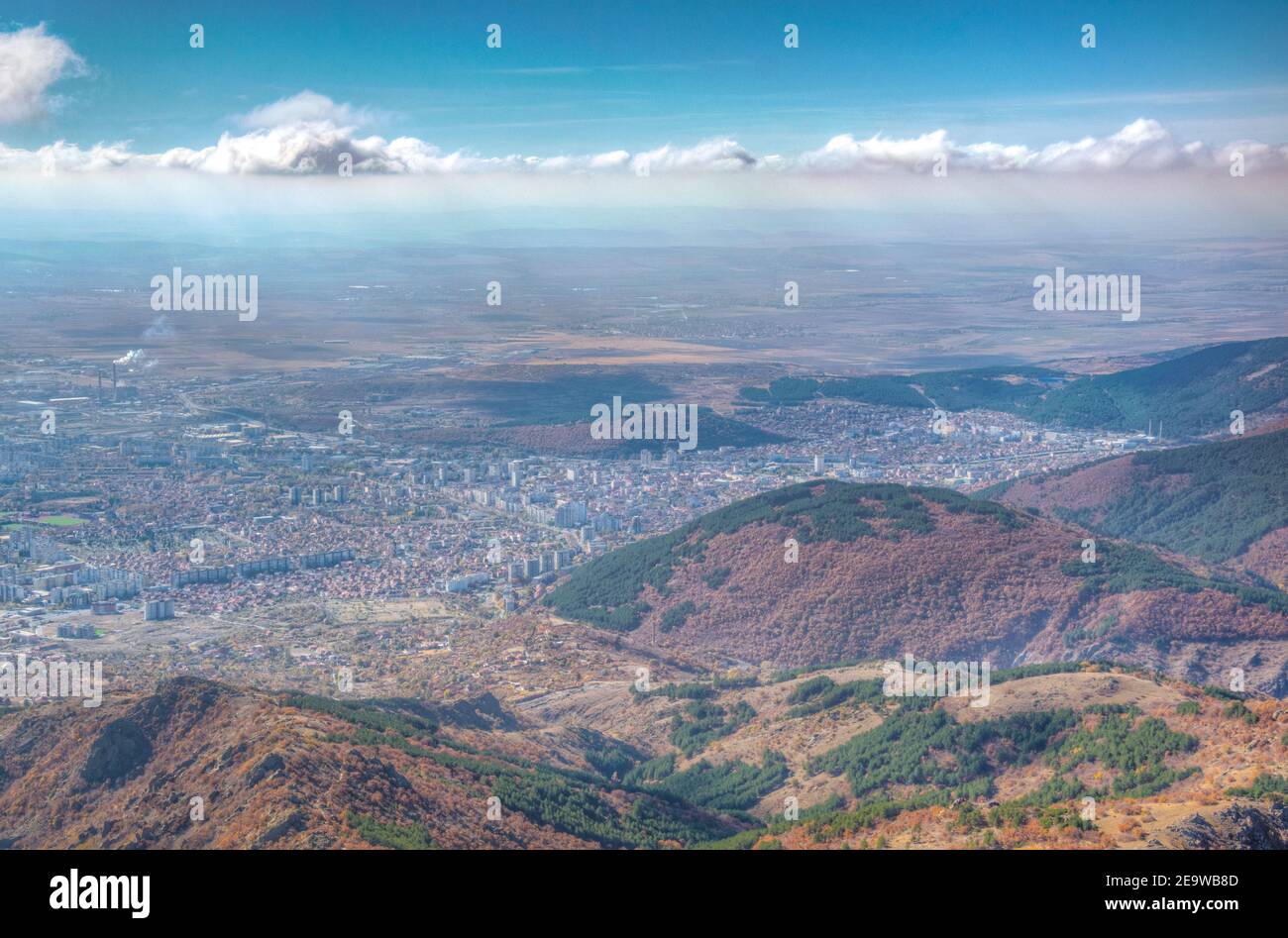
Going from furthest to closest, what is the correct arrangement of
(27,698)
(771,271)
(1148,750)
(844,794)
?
(771,271)
(27,698)
(844,794)
(1148,750)

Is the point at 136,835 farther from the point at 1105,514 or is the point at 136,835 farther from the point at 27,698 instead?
the point at 1105,514

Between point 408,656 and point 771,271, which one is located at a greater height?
point 771,271

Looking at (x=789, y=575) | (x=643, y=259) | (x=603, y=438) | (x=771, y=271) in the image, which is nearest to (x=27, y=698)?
(x=789, y=575)

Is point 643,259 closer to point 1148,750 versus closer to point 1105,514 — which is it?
point 1105,514

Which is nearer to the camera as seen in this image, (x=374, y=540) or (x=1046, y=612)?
(x=1046, y=612)

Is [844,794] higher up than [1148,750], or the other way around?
[1148,750]

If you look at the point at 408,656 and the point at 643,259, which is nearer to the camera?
the point at 408,656
